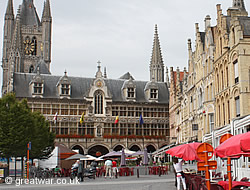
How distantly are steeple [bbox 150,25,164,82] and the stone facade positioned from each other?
853 inches

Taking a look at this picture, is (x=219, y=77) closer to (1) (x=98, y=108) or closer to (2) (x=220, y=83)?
(2) (x=220, y=83)

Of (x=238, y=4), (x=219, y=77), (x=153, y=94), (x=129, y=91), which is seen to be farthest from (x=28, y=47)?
(x=219, y=77)

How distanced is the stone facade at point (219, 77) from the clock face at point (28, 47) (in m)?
46.6

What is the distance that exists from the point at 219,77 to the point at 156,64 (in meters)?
Result: 35.4

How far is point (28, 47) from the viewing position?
78.2 metres

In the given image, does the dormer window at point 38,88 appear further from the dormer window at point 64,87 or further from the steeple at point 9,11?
the steeple at point 9,11

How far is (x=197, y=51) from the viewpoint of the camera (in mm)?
33469

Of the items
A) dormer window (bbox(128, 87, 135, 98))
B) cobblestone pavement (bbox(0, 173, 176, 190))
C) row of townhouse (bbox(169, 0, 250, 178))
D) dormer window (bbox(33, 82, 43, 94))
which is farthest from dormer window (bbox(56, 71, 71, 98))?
cobblestone pavement (bbox(0, 173, 176, 190))

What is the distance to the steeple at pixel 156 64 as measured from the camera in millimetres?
60653

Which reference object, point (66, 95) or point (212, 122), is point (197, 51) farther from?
point (66, 95)

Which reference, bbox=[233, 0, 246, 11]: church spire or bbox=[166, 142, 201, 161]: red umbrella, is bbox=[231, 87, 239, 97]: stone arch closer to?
bbox=[166, 142, 201, 161]: red umbrella

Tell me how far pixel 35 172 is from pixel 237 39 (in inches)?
636

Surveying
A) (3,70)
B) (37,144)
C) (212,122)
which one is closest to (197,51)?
(212,122)

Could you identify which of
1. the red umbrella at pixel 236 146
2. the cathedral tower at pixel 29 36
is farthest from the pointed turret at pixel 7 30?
the red umbrella at pixel 236 146
